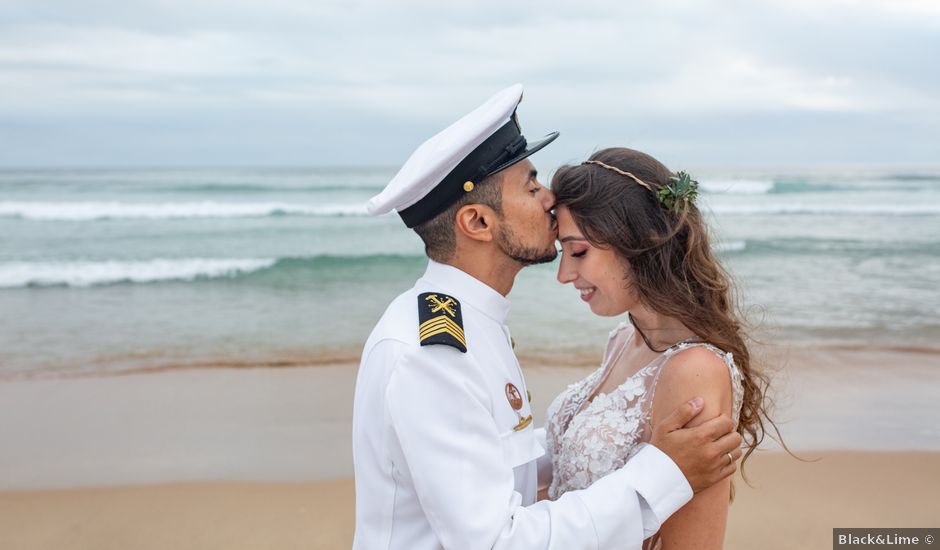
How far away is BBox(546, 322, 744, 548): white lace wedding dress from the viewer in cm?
272

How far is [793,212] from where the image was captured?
2627 centimetres

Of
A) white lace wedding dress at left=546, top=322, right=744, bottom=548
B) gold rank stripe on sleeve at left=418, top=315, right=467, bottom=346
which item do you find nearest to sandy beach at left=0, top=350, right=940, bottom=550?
white lace wedding dress at left=546, top=322, right=744, bottom=548

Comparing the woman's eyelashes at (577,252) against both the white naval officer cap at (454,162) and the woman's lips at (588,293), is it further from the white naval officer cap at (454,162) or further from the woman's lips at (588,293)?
the white naval officer cap at (454,162)

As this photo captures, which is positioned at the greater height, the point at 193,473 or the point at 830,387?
the point at 193,473

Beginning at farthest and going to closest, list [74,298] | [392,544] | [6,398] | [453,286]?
[74,298] < [6,398] < [453,286] < [392,544]

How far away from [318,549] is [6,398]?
4.08m

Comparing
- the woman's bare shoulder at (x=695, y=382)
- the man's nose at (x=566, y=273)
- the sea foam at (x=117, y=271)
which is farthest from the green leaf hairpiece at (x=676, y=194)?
the sea foam at (x=117, y=271)

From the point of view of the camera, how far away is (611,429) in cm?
277

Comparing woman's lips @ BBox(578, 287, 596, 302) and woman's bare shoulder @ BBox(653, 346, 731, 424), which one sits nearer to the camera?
woman's bare shoulder @ BBox(653, 346, 731, 424)

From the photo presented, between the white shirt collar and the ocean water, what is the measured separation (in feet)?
3.40

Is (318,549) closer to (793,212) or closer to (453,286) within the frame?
(453,286)

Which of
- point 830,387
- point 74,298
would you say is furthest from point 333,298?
point 830,387

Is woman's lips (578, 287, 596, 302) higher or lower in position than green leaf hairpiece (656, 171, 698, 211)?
lower

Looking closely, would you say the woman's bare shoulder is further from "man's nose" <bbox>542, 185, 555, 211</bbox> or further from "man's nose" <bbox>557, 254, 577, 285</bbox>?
"man's nose" <bbox>542, 185, 555, 211</bbox>
